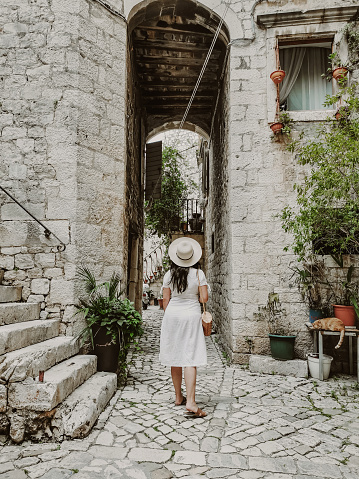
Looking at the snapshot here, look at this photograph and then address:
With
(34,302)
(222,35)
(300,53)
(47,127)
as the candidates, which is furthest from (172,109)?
(34,302)

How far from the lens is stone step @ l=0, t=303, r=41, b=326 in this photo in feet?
11.3

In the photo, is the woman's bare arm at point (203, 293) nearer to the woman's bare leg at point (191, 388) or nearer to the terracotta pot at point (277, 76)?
the woman's bare leg at point (191, 388)

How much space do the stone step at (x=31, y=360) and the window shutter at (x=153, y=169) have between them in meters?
6.52

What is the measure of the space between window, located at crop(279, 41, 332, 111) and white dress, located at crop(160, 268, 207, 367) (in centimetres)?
379

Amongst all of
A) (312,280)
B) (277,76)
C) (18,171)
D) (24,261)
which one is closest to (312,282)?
(312,280)

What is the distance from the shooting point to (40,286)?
4336mm

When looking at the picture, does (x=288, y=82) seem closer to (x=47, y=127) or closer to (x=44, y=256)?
(x=47, y=127)

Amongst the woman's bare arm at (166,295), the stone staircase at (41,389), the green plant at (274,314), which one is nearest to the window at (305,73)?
the green plant at (274,314)

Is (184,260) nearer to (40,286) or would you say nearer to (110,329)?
(110,329)

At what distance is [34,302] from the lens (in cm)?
429

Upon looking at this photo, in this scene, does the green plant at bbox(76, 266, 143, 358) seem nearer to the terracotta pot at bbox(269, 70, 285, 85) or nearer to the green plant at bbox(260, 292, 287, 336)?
the green plant at bbox(260, 292, 287, 336)

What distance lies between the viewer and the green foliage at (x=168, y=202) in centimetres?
1270

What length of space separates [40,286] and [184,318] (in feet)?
6.64

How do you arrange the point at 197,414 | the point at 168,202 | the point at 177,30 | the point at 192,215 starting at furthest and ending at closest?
the point at 192,215
the point at 168,202
the point at 177,30
the point at 197,414
